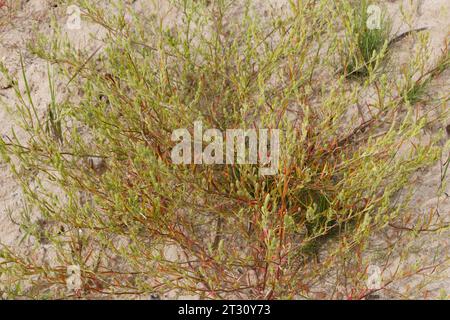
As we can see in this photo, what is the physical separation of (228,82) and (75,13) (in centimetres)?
109

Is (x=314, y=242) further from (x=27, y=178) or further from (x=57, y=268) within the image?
(x=27, y=178)

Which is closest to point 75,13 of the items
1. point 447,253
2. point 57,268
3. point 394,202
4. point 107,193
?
point 107,193

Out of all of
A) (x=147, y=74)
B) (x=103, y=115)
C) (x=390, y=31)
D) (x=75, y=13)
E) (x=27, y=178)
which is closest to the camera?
(x=103, y=115)

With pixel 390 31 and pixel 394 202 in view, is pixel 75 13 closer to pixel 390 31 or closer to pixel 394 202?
pixel 390 31

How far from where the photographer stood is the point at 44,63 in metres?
3.19

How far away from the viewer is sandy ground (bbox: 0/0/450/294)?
254 cm

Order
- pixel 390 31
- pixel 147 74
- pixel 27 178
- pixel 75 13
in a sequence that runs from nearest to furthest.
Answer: pixel 147 74 → pixel 27 178 → pixel 390 31 → pixel 75 13

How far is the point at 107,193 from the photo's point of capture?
2.45m

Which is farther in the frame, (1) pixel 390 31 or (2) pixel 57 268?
(1) pixel 390 31

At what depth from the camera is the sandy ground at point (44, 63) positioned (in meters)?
2.54

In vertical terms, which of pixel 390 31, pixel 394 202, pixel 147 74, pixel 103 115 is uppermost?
pixel 390 31

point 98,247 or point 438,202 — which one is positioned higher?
point 438,202

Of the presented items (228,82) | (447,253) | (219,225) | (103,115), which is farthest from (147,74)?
(447,253)

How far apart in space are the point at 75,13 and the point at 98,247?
147cm
